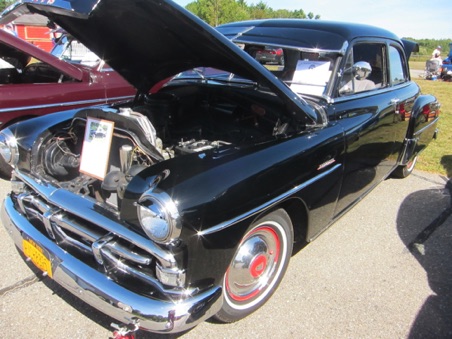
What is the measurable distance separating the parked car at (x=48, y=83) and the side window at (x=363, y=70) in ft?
10.4

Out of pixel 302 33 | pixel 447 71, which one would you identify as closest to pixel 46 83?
pixel 302 33

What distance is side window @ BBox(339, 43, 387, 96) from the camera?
9.15ft

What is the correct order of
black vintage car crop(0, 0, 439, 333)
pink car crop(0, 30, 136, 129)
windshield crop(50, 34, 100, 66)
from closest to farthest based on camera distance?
black vintage car crop(0, 0, 439, 333) → pink car crop(0, 30, 136, 129) → windshield crop(50, 34, 100, 66)

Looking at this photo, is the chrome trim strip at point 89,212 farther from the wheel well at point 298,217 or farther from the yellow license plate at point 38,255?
the wheel well at point 298,217

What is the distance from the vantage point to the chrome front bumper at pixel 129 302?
1.66 meters

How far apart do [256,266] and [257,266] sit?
1cm

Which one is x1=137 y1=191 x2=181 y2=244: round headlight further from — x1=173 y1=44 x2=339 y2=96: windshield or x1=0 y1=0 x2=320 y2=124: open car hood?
x1=173 y1=44 x2=339 y2=96: windshield

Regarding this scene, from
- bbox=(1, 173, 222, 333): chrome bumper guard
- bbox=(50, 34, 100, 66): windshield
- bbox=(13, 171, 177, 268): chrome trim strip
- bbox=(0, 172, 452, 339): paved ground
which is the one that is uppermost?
bbox=(50, 34, 100, 66): windshield

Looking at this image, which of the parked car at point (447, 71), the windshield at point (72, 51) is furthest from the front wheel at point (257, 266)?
the parked car at point (447, 71)

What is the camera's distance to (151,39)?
245 cm

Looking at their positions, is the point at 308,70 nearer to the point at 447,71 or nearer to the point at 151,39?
the point at 151,39

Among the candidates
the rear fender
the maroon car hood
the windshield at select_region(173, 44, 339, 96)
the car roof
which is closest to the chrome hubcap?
the windshield at select_region(173, 44, 339, 96)

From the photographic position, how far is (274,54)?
332 cm

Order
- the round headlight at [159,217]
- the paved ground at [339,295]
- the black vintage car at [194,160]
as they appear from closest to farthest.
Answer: the round headlight at [159,217] < the black vintage car at [194,160] < the paved ground at [339,295]
